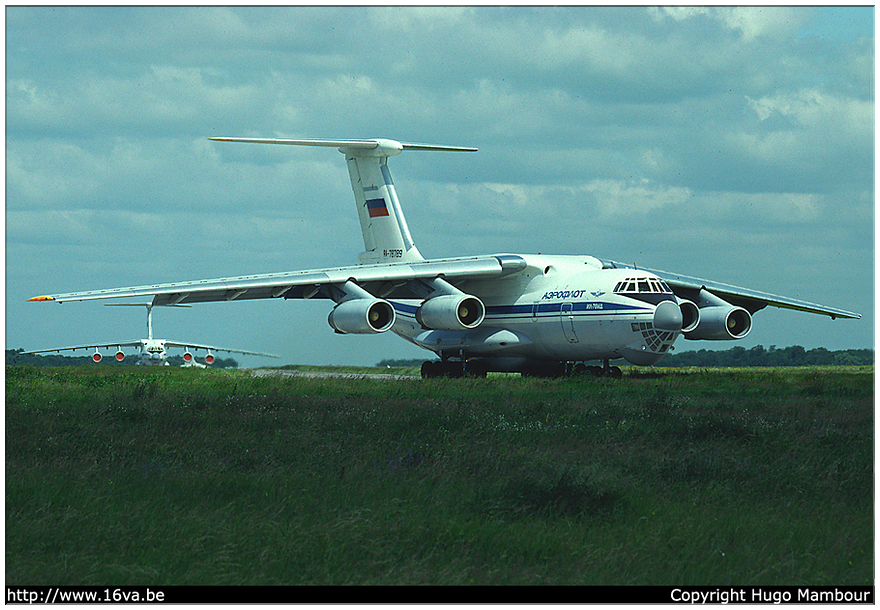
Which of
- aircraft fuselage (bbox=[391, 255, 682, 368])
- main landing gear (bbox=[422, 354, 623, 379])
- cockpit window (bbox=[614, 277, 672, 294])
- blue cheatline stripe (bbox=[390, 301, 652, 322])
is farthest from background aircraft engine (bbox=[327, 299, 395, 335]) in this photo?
cockpit window (bbox=[614, 277, 672, 294])

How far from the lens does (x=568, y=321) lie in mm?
24984

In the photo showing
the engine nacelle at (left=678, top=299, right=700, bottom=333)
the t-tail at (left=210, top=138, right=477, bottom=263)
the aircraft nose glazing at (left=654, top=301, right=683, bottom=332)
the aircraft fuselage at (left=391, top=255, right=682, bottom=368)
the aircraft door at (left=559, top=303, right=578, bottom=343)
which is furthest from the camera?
the t-tail at (left=210, top=138, right=477, bottom=263)

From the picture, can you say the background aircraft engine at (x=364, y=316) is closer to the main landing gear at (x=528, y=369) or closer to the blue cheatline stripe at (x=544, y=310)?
the blue cheatline stripe at (x=544, y=310)

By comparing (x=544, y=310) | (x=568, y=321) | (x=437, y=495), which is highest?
(x=544, y=310)

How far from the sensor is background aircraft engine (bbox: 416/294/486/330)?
2520cm

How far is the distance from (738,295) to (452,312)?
1035 cm

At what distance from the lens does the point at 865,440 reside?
11742 millimetres

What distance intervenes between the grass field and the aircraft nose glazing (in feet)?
27.1

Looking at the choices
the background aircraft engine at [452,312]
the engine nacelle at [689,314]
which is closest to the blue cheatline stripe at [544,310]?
the background aircraft engine at [452,312]

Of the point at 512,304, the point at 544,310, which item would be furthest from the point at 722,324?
the point at 512,304

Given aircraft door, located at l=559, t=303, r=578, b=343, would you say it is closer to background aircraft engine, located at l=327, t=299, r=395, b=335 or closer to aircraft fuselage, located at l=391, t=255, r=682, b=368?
aircraft fuselage, located at l=391, t=255, r=682, b=368

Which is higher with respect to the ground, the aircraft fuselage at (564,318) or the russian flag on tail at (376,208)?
the russian flag on tail at (376,208)

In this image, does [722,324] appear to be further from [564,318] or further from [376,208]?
[376,208]

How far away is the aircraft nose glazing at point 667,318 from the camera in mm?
23156
